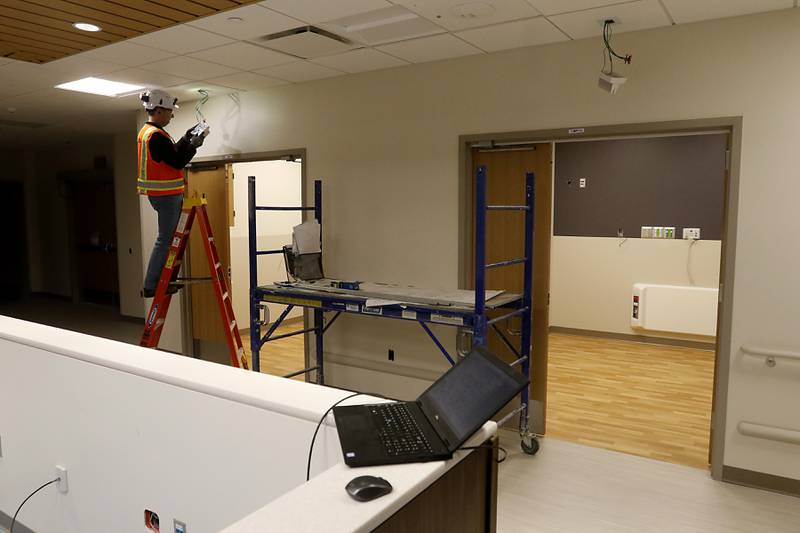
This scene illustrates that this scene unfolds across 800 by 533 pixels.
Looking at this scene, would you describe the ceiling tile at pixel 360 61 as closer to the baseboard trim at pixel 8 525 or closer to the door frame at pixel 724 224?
the door frame at pixel 724 224

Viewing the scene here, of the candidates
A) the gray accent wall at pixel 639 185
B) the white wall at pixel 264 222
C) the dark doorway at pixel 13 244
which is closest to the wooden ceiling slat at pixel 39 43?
the white wall at pixel 264 222

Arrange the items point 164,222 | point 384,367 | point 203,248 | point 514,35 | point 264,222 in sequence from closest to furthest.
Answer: point 514,35 < point 164,222 < point 384,367 < point 203,248 < point 264,222

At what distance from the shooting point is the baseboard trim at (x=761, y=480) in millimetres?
2953

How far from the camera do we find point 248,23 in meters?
3.06

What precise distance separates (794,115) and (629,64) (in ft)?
2.81

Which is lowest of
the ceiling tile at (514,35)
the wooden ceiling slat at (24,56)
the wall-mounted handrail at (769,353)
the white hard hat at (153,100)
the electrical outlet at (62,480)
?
the electrical outlet at (62,480)

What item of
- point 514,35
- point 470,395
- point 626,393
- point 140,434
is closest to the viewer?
point 470,395

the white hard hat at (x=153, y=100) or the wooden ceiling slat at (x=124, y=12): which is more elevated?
the wooden ceiling slat at (x=124, y=12)

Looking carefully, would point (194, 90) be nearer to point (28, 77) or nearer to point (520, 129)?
point (28, 77)

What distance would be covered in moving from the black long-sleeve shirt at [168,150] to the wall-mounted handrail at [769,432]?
3.36 metres

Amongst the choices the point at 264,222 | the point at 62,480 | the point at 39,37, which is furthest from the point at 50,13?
the point at 264,222

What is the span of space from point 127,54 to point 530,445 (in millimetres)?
3477

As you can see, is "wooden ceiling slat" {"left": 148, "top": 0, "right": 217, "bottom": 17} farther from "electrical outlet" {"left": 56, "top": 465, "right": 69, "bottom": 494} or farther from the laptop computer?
the laptop computer

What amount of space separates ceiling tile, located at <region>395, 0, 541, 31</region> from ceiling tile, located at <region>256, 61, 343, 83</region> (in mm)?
1228
